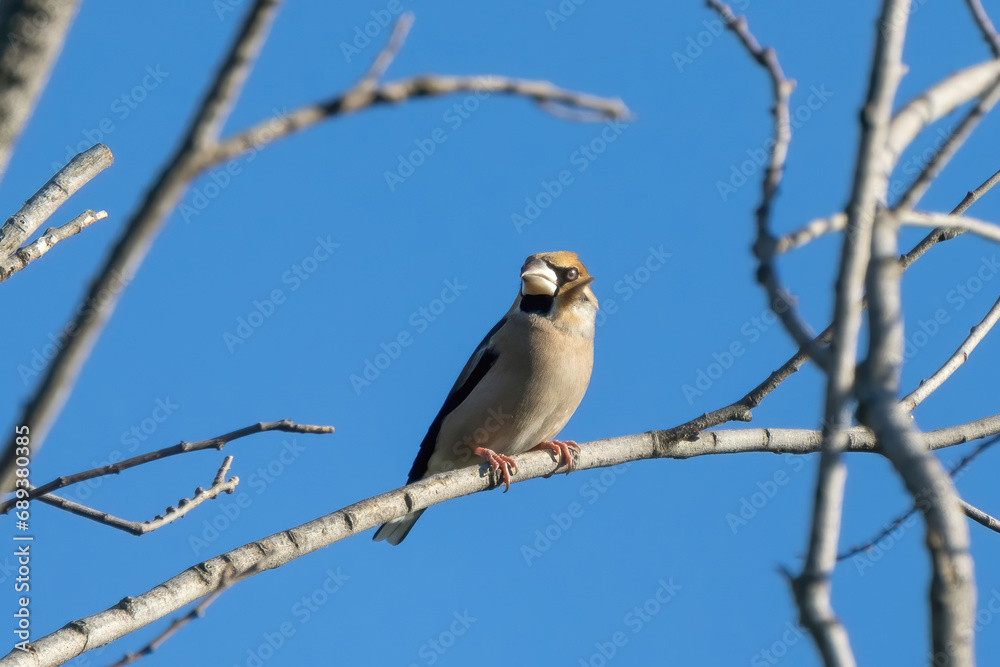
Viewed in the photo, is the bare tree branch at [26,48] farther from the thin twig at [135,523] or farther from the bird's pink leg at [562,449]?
the bird's pink leg at [562,449]

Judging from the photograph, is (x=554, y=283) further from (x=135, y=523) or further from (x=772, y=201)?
(x=772, y=201)

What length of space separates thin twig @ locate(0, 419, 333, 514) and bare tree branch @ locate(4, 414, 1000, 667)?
25.0 inches

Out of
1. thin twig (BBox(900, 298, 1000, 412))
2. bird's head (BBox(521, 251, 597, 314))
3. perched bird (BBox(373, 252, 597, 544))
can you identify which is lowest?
thin twig (BBox(900, 298, 1000, 412))

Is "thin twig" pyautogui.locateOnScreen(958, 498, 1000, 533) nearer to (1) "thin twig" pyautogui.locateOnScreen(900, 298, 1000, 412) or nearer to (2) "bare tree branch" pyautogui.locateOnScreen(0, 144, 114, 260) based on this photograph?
(1) "thin twig" pyautogui.locateOnScreen(900, 298, 1000, 412)

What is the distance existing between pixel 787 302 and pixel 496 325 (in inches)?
226

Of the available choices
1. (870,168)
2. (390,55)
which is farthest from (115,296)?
(870,168)

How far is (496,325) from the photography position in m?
7.52

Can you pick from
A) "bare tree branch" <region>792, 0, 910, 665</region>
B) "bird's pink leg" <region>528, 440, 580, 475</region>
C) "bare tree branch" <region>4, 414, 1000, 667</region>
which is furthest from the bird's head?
"bare tree branch" <region>792, 0, 910, 665</region>

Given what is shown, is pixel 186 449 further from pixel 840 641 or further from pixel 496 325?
pixel 496 325

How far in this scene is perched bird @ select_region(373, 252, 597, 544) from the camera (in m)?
6.50

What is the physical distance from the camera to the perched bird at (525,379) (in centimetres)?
650

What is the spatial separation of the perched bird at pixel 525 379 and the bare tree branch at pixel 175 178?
4.69 meters

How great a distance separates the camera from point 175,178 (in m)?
1.30

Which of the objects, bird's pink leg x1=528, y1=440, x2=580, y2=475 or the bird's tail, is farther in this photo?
the bird's tail
